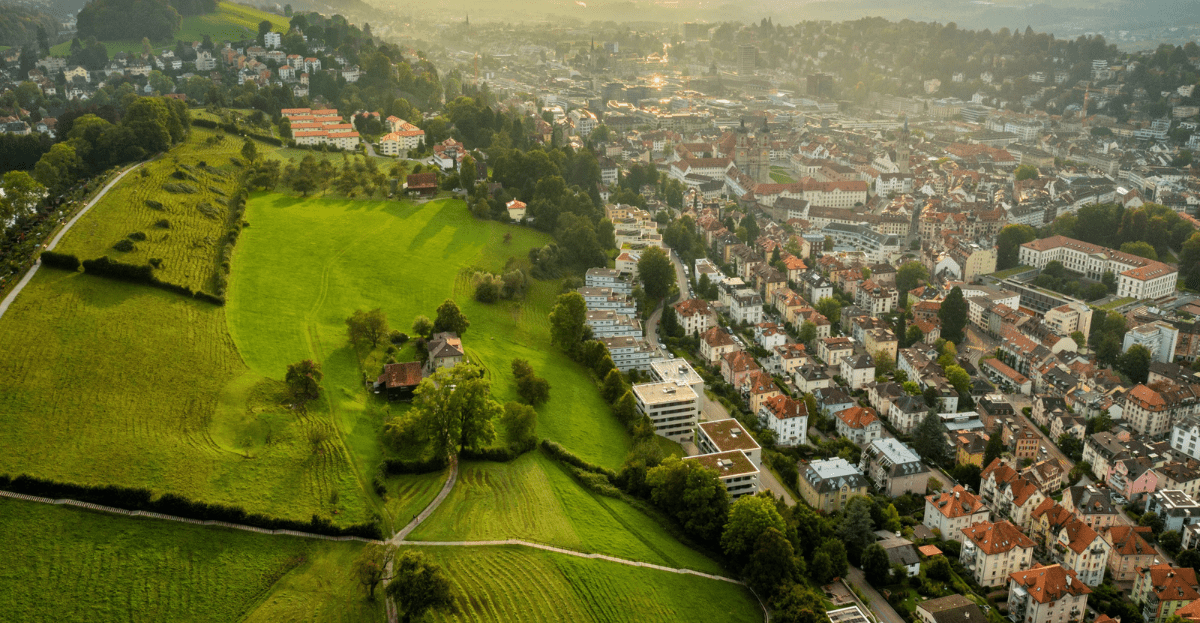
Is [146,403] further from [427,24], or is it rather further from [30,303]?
[427,24]

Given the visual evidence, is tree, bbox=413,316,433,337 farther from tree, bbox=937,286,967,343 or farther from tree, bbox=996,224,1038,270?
tree, bbox=996,224,1038,270

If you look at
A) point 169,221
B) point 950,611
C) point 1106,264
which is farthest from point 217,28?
point 950,611

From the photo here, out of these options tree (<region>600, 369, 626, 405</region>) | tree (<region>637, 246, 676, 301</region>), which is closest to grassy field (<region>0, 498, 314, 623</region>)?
tree (<region>600, 369, 626, 405</region>)

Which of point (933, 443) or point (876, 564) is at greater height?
point (933, 443)

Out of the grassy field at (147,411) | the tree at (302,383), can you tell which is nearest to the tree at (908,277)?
the tree at (302,383)

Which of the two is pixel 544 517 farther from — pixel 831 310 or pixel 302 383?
pixel 831 310

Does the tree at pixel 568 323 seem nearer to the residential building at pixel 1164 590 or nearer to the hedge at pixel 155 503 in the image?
the hedge at pixel 155 503
